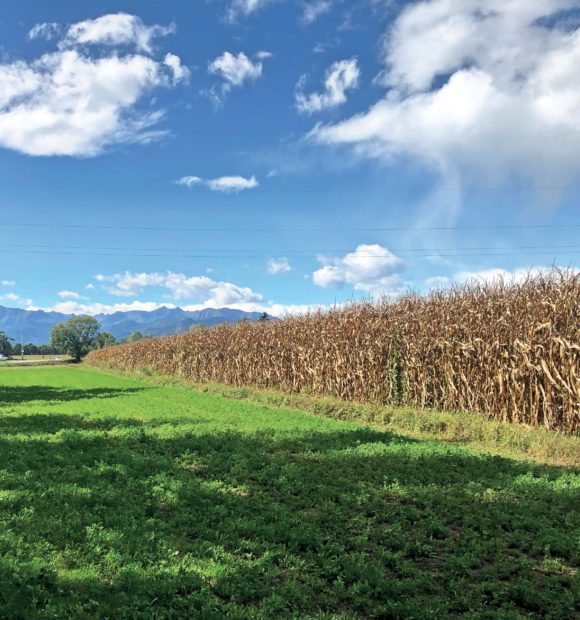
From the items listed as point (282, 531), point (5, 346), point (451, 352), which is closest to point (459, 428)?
point (451, 352)

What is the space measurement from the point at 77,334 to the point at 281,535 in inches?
5036

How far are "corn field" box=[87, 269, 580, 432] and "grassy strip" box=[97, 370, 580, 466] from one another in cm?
70

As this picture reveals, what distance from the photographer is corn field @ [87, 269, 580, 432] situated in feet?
40.4

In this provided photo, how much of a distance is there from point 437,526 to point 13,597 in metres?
4.35

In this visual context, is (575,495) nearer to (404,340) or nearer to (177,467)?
(177,467)

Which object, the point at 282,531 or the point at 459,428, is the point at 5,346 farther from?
the point at 282,531

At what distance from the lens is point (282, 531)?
5723mm

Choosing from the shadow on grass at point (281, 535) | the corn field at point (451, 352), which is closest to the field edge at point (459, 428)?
the corn field at point (451, 352)

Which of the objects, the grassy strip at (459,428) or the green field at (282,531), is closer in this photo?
the green field at (282,531)

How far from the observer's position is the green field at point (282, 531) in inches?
169

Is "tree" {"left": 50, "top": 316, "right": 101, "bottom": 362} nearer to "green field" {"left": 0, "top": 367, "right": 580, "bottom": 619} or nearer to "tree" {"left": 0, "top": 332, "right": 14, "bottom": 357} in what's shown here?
"tree" {"left": 0, "top": 332, "right": 14, "bottom": 357}

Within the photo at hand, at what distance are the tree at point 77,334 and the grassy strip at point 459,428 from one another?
111 meters

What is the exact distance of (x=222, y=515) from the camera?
6.30 meters

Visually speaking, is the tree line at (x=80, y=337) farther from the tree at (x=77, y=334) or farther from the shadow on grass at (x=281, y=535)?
the shadow on grass at (x=281, y=535)
